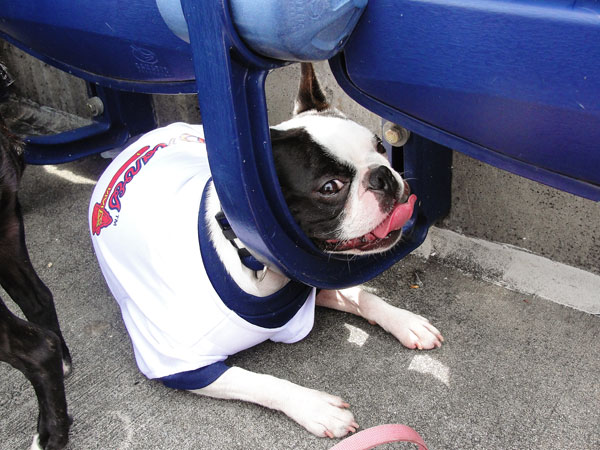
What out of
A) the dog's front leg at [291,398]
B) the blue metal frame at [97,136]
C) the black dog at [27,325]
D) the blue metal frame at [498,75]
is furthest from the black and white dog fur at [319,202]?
the blue metal frame at [97,136]

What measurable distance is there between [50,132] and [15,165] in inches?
81.1

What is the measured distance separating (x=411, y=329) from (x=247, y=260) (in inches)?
22.5

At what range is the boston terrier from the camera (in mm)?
1541

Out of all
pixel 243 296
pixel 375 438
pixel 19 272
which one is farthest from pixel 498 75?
pixel 19 272

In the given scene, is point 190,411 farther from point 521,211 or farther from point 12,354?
point 521,211

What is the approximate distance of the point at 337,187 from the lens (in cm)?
154

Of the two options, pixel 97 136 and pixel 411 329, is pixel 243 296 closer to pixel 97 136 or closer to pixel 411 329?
pixel 411 329

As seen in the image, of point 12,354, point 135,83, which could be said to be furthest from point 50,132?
point 12,354

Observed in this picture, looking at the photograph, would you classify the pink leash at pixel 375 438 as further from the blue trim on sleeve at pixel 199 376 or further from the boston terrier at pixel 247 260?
the blue trim on sleeve at pixel 199 376

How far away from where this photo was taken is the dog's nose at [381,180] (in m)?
1.55

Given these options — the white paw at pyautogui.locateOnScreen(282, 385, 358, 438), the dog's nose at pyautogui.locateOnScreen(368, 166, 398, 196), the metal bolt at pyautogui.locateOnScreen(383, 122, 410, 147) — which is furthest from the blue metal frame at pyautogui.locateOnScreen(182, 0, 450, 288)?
the metal bolt at pyautogui.locateOnScreen(383, 122, 410, 147)

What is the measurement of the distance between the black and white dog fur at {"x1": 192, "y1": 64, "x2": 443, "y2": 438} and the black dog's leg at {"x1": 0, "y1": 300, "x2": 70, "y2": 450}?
0.38 m

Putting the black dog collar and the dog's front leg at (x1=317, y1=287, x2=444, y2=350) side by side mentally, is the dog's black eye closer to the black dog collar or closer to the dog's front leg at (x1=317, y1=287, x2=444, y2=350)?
the black dog collar

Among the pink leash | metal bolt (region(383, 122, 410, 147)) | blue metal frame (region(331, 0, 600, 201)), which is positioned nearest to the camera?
blue metal frame (region(331, 0, 600, 201))
